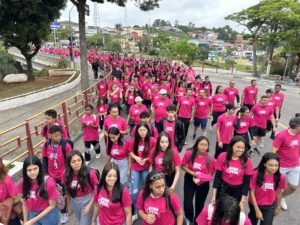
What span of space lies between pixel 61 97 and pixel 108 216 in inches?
565

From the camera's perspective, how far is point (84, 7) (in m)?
14.3

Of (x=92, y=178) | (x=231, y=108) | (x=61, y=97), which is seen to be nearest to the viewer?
(x=92, y=178)

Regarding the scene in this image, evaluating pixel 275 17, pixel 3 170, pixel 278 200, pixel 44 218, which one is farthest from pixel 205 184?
pixel 275 17

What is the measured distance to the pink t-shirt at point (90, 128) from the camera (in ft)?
21.0

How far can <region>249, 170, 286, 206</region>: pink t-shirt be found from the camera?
369cm

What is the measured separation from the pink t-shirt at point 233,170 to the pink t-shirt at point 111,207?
1.48 metres

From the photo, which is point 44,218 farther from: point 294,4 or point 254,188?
point 294,4

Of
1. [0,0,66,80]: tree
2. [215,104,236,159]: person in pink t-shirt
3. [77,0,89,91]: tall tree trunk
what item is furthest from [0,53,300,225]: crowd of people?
[0,0,66,80]: tree

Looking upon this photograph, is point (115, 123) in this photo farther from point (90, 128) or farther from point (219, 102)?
point (219, 102)

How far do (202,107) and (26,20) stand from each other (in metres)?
13.1

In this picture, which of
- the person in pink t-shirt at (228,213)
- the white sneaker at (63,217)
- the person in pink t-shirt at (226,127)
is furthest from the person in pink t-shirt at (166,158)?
the person in pink t-shirt at (226,127)

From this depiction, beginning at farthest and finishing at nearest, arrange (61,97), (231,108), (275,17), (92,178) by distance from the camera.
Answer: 1. (275,17)
2. (61,97)
3. (231,108)
4. (92,178)

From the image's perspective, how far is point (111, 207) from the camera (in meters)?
3.26

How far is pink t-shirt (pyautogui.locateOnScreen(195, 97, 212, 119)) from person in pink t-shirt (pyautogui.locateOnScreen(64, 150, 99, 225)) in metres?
5.15
